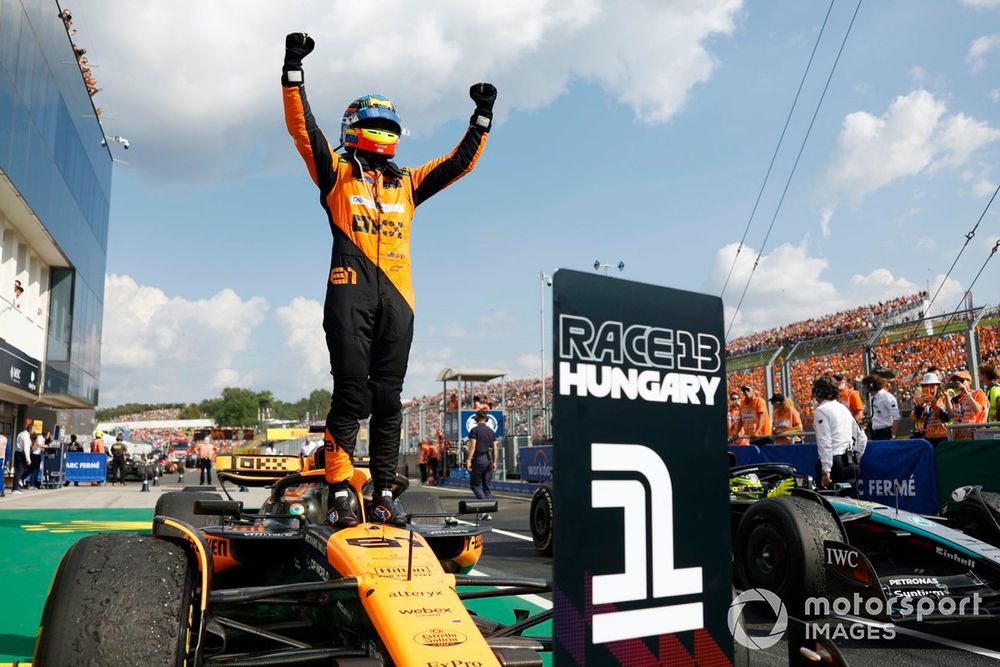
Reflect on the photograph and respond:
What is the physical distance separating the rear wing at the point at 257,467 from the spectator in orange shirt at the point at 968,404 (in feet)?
23.0

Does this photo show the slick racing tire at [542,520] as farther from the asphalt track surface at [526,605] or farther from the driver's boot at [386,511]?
the driver's boot at [386,511]

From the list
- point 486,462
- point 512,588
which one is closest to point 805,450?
point 486,462

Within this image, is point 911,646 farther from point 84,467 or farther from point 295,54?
point 84,467

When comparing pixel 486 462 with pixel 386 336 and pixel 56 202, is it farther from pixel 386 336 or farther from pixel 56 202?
pixel 56 202

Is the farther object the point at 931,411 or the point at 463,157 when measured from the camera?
the point at 931,411

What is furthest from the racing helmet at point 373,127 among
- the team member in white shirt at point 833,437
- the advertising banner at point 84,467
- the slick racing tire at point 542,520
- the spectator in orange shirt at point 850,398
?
the advertising banner at point 84,467

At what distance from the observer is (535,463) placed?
60.5 feet

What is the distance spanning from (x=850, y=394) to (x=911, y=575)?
5909mm

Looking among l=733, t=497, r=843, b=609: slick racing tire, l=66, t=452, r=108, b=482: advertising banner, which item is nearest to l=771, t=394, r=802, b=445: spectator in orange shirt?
l=733, t=497, r=843, b=609: slick racing tire

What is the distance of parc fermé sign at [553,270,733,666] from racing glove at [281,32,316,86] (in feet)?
7.42

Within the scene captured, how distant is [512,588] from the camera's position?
3.29 metres

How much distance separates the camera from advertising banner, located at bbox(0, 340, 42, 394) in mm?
21172

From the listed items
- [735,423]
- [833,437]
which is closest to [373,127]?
[833,437]

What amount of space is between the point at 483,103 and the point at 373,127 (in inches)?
22.5
